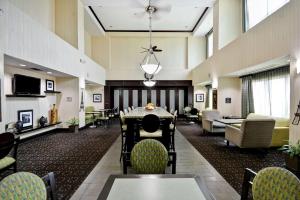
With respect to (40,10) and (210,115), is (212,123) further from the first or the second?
(40,10)

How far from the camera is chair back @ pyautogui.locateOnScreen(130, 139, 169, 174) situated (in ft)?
6.68

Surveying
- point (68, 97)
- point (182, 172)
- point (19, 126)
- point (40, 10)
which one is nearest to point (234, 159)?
point (182, 172)

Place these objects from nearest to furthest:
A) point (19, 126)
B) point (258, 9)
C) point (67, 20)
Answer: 1. point (19, 126)
2. point (258, 9)
3. point (67, 20)

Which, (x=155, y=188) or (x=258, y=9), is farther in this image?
(x=258, y=9)

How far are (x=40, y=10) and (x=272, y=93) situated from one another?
8.34m

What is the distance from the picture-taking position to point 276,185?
1375 mm

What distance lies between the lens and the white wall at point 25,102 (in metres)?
5.65

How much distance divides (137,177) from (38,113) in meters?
6.67

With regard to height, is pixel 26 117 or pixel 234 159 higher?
pixel 26 117

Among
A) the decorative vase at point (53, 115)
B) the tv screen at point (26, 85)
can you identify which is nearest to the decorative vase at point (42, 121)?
the decorative vase at point (53, 115)

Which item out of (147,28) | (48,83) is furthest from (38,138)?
(147,28)

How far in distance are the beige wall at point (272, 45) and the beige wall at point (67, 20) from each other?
5.95 meters

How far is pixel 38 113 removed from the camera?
7.14 meters

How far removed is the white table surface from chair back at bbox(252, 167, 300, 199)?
0.42 meters
